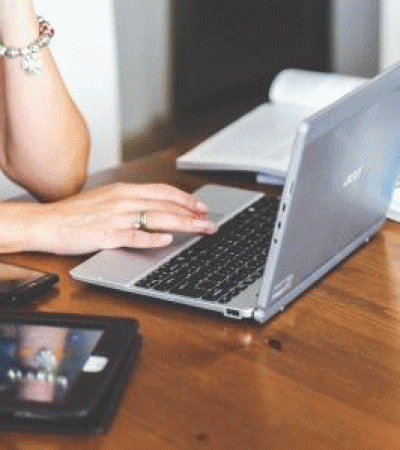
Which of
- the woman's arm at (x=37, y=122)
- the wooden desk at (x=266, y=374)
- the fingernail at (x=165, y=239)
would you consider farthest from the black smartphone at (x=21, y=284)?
the woman's arm at (x=37, y=122)

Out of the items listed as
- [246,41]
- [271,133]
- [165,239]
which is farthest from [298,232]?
[246,41]

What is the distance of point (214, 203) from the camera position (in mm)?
1320

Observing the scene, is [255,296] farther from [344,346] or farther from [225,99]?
[225,99]

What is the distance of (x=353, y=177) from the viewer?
108 cm

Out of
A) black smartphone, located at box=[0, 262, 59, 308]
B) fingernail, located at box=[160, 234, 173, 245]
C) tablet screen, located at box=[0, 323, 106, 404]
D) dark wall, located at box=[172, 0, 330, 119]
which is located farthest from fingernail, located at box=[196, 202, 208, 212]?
dark wall, located at box=[172, 0, 330, 119]

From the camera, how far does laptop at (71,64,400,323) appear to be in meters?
0.95

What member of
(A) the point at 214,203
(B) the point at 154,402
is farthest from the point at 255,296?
(A) the point at 214,203

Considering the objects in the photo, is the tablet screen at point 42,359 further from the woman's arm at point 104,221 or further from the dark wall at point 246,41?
the dark wall at point 246,41

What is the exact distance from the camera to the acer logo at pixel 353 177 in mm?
1057

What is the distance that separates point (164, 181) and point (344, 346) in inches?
22.0

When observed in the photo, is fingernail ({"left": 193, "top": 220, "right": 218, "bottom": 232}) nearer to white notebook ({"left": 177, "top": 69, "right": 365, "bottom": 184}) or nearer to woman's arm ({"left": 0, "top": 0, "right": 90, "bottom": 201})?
white notebook ({"left": 177, "top": 69, "right": 365, "bottom": 184})

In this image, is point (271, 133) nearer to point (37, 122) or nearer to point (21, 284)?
point (37, 122)

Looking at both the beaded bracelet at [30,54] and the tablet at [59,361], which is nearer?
the tablet at [59,361]

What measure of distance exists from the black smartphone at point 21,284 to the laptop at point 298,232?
37 millimetres
